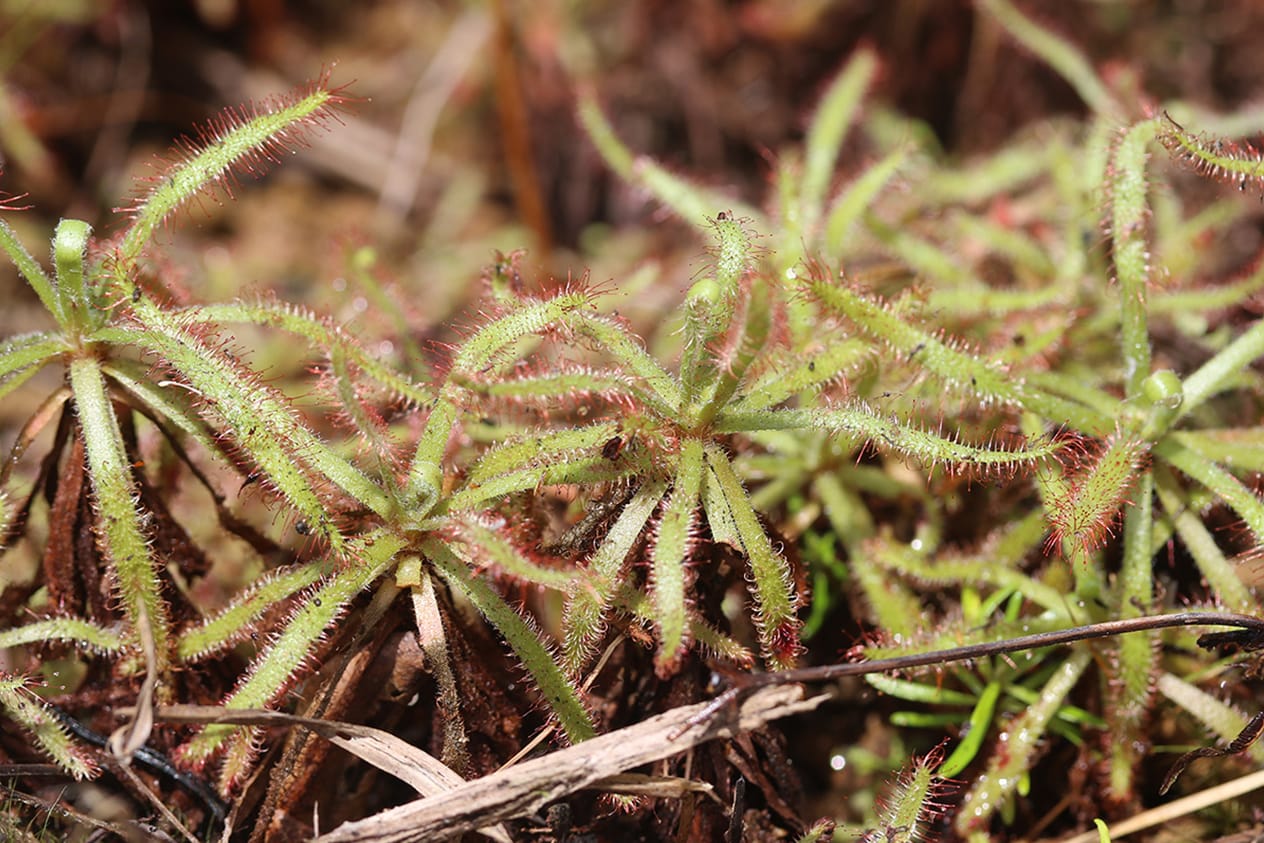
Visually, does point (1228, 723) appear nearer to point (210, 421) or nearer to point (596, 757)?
point (596, 757)

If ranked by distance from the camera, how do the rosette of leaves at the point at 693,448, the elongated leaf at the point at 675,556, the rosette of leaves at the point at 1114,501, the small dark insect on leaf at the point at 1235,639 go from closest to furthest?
the elongated leaf at the point at 675,556, the rosette of leaves at the point at 693,448, the small dark insect on leaf at the point at 1235,639, the rosette of leaves at the point at 1114,501

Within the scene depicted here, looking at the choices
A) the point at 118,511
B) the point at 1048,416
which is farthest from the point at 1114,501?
the point at 118,511

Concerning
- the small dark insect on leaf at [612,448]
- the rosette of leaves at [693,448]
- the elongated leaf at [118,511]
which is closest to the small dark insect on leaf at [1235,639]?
the rosette of leaves at [693,448]

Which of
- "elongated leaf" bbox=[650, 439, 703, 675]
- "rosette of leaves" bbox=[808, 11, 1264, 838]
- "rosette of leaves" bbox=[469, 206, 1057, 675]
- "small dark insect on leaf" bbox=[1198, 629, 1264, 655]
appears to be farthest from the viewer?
"rosette of leaves" bbox=[808, 11, 1264, 838]

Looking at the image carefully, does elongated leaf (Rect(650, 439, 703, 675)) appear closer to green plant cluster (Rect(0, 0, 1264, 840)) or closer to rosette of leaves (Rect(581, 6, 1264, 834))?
green plant cluster (Rect(0, 0, 1264, 840))

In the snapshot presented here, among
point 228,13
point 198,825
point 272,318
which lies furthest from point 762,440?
point 228,13

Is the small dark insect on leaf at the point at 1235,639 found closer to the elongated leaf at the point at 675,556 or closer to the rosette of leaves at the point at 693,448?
the rosette of leaves at the point at 693,448

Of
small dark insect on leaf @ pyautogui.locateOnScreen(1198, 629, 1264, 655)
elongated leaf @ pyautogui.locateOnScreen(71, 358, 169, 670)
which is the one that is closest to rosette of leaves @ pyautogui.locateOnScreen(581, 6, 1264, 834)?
small dark insect on leaf @ pyautogui.locateOnScreen(1198, 629, 1264, 655)

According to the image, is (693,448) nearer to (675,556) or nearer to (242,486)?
(675,556)
